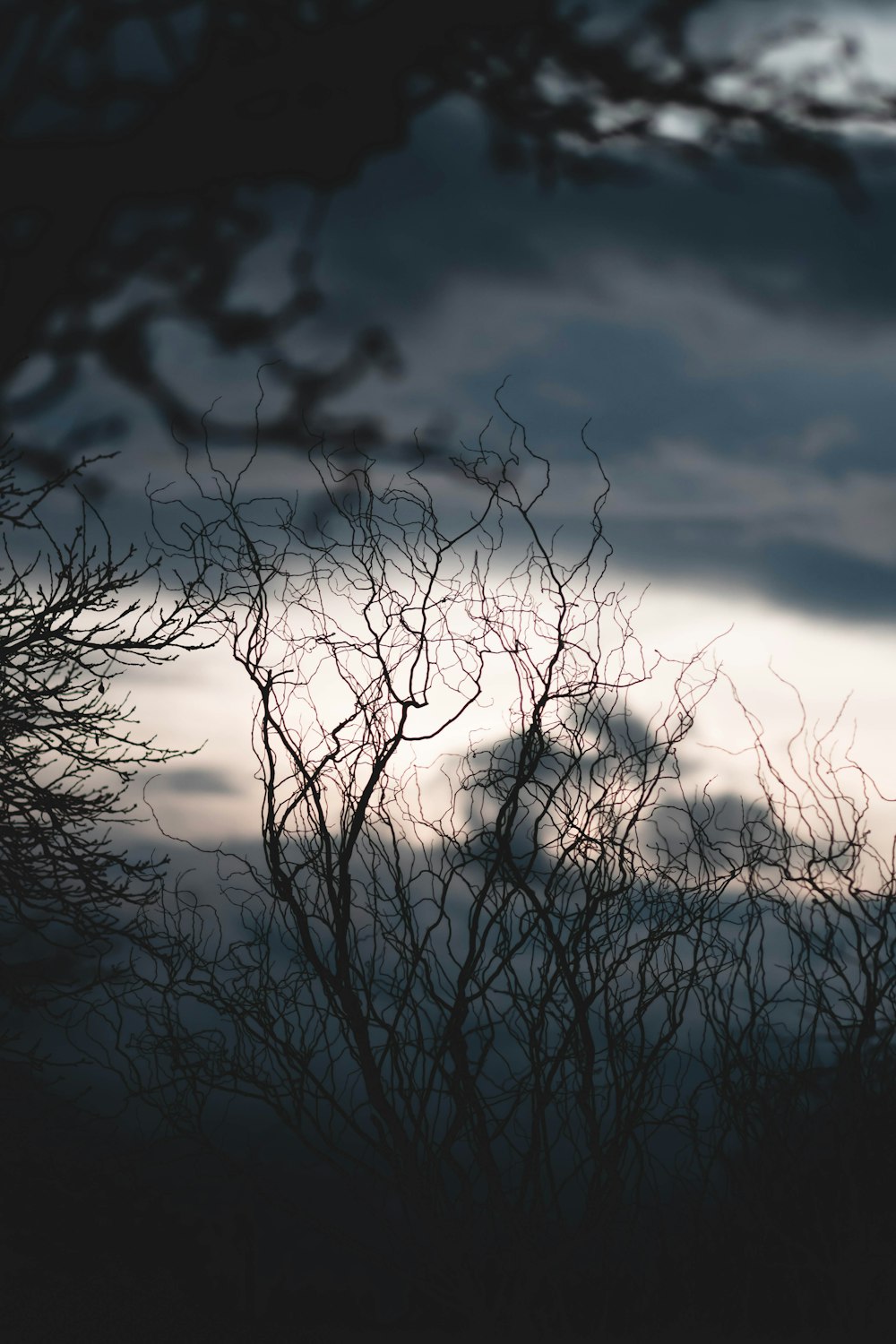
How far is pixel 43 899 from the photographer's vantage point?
21.2ft

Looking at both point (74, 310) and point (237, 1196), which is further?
point (237, 1196)

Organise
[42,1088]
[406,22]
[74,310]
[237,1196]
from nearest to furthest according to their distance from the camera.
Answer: [406,22]
[74,310]
[42,1088]
[237,1196]

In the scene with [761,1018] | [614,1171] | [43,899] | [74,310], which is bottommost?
[614,1171]

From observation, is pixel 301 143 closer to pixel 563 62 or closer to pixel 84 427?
pixel 563 62

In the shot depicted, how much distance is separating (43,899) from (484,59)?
5.64 meters

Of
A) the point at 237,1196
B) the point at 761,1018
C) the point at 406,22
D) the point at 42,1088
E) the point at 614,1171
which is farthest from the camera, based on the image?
the point at 237,1196

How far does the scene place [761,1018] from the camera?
6273 mm

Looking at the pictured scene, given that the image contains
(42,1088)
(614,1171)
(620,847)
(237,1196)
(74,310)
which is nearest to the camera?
(74,310)

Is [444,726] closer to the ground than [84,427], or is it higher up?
closer to the ground

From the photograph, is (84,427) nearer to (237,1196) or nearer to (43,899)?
(43,899)

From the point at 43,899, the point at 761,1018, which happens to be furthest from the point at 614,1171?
the point at 43,899

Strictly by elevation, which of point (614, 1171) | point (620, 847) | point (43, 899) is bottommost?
point (614, 1171)

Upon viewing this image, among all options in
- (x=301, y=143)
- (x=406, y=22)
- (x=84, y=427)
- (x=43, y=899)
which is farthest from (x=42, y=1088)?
(x=406, y=22)

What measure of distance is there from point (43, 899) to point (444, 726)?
3130mm
